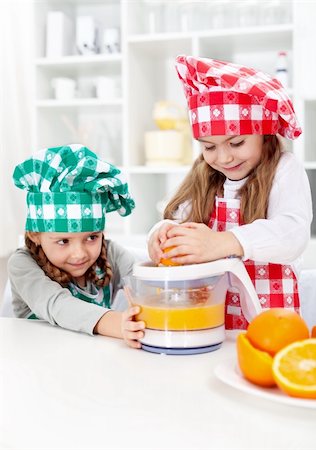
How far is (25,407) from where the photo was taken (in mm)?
731

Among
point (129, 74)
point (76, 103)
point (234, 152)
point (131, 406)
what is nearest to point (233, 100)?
point (234, 152)

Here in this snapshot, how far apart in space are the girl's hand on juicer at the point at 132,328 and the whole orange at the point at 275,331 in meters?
0.23

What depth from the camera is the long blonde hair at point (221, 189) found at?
126 centimetres

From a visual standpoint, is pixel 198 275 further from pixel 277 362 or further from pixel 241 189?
pixel 241 189

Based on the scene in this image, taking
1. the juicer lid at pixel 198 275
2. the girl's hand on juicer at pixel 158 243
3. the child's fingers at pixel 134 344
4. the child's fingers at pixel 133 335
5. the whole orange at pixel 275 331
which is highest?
the girl's hand on juicer at pixel 158 243

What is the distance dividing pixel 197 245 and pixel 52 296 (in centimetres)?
36

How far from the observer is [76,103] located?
3113 millimetres

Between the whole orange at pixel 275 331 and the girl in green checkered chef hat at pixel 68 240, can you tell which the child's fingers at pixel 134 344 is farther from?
the whole orange at pixel 275 331

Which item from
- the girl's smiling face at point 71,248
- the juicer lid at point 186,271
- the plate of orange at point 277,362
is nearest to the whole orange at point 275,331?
the plate of orange at point 277,362

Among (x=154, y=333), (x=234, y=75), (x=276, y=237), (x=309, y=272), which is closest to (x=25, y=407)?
(x=154, y=333)

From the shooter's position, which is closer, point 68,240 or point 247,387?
point 247,387

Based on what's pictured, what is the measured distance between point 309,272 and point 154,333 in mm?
697

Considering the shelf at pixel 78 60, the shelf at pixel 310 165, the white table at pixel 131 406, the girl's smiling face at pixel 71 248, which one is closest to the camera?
the white table at pixel 131 406

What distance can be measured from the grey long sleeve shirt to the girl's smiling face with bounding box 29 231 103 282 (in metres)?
0.05
